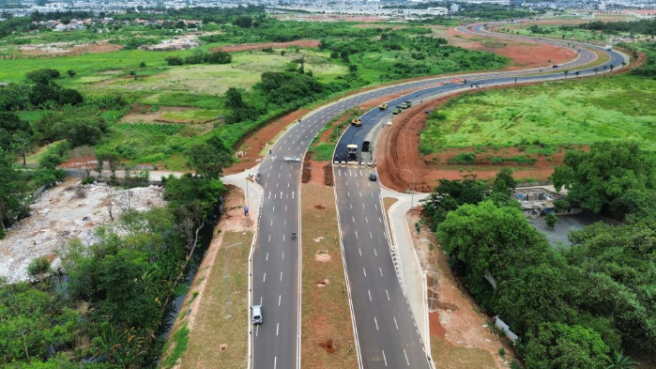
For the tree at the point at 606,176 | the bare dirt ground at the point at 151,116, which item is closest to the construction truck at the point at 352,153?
the tree at the point at 606,176

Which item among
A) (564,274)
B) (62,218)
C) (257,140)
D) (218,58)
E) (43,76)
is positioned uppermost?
(218,58)

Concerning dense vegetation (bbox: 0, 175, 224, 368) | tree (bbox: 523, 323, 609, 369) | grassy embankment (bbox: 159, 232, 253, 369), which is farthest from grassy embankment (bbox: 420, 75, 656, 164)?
dense vegetation (bbox: 0, 175, 224, 368)

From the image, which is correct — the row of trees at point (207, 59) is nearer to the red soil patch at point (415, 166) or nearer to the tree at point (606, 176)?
the red soil patch at point (415, 166)

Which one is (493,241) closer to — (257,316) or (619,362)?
(619,362)

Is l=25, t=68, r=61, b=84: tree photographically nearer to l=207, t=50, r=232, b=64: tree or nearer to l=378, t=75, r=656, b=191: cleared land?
l=207, t=50, r=232, b=64: tree

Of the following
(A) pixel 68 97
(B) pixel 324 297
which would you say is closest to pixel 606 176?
(B) pixel 324 297

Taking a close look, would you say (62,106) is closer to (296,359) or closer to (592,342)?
(296,359)
